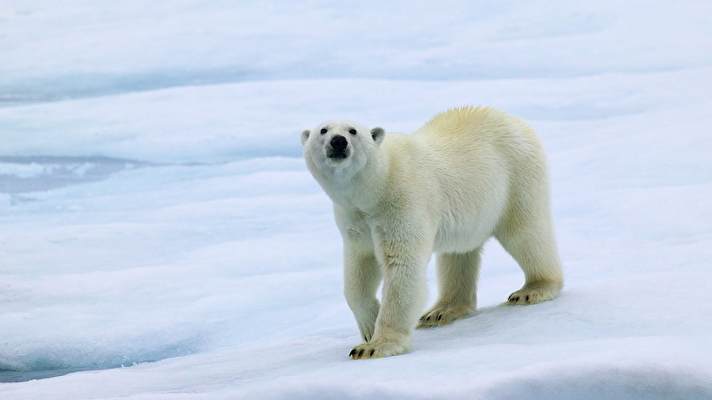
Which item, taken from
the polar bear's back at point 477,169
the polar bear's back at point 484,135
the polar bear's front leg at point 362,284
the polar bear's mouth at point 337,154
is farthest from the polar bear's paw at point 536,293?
the polar bear's mouth at point 337,154

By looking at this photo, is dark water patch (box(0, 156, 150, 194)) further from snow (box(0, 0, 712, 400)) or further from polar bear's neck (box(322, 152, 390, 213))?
polar bear's neck (box(322, 152, 390, 213))

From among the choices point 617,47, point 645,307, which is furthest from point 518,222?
point 617,47

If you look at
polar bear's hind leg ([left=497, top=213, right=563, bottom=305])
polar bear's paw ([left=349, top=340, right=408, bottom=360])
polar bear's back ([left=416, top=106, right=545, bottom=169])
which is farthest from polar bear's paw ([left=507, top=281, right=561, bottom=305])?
polar bear's paw ([left=349, top=340, right=408, bottom=360])

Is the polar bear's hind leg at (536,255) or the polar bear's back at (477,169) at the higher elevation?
the polar bear's back at (477,169)

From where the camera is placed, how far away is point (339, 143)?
137 inches

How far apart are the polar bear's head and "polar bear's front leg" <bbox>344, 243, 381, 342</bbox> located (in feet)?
1.27

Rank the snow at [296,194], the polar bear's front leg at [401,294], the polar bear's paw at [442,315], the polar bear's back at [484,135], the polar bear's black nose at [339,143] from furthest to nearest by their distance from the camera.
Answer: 1. the polar bear's paw at [442,315]
2. the polar bear's back at [484,135]
3. the polar bear's front leg at [401,294]
4. the polar bear's black nose at [339,143]
5. the snow at [296,194]

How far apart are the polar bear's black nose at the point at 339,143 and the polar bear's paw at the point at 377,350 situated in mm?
678

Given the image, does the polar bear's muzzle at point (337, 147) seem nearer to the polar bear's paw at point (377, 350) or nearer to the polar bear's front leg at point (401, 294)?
the polar bear's front leg at point (401, 294)

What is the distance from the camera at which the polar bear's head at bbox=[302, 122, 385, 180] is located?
350cm

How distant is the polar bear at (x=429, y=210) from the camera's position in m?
3.61

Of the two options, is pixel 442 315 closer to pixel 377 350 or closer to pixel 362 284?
pixel 362 284

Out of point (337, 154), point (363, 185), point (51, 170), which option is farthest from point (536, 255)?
point (51, 170)

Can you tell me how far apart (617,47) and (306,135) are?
8.35 m
